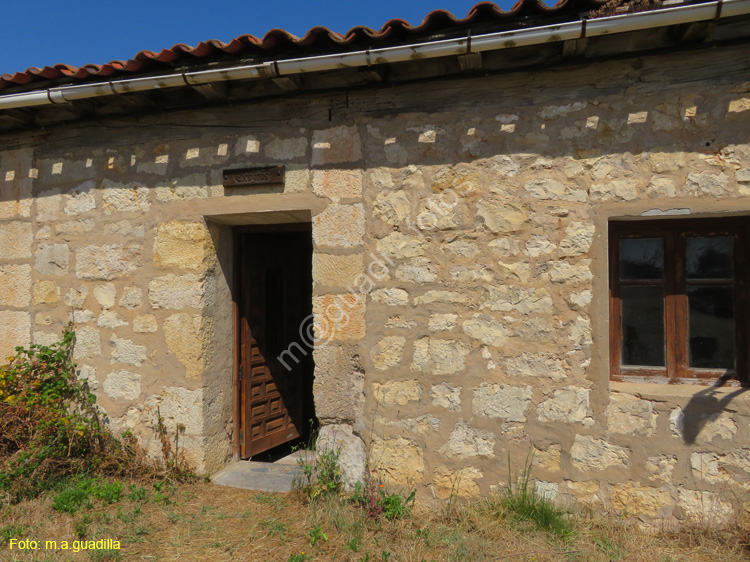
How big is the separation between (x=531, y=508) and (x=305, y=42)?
3.21 meters

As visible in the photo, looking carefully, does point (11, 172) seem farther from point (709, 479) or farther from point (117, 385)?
point (709, 479)

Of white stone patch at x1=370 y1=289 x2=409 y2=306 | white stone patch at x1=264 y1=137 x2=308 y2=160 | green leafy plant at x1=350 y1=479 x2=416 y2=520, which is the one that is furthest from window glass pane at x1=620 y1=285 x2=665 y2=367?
white stone patch at x1=264 y1=137 x2=308 y2=160

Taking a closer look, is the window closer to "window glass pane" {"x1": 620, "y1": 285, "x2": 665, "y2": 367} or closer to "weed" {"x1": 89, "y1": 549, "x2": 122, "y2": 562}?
"window glass pane" {"x1": 620, "y1": 285, "x2": 665, "y2": 367}

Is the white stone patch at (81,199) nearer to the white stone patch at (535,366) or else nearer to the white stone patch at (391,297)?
the white stone patch at (391,297)

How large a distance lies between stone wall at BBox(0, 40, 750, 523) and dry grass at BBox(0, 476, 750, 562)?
0.18m

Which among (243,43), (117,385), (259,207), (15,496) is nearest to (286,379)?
(117,385)

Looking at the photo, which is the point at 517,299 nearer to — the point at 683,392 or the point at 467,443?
the point at 467,443

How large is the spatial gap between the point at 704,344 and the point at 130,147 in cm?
432

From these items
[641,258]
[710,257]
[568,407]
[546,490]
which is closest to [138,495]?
[546,490]

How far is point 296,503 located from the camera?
3.36 meters

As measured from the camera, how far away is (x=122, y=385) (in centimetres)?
389

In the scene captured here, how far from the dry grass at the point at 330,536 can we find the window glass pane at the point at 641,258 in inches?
58.7

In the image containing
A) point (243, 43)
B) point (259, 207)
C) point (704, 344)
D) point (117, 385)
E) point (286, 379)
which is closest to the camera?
point (704, 344)

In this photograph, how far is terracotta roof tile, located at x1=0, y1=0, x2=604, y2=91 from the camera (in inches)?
113
